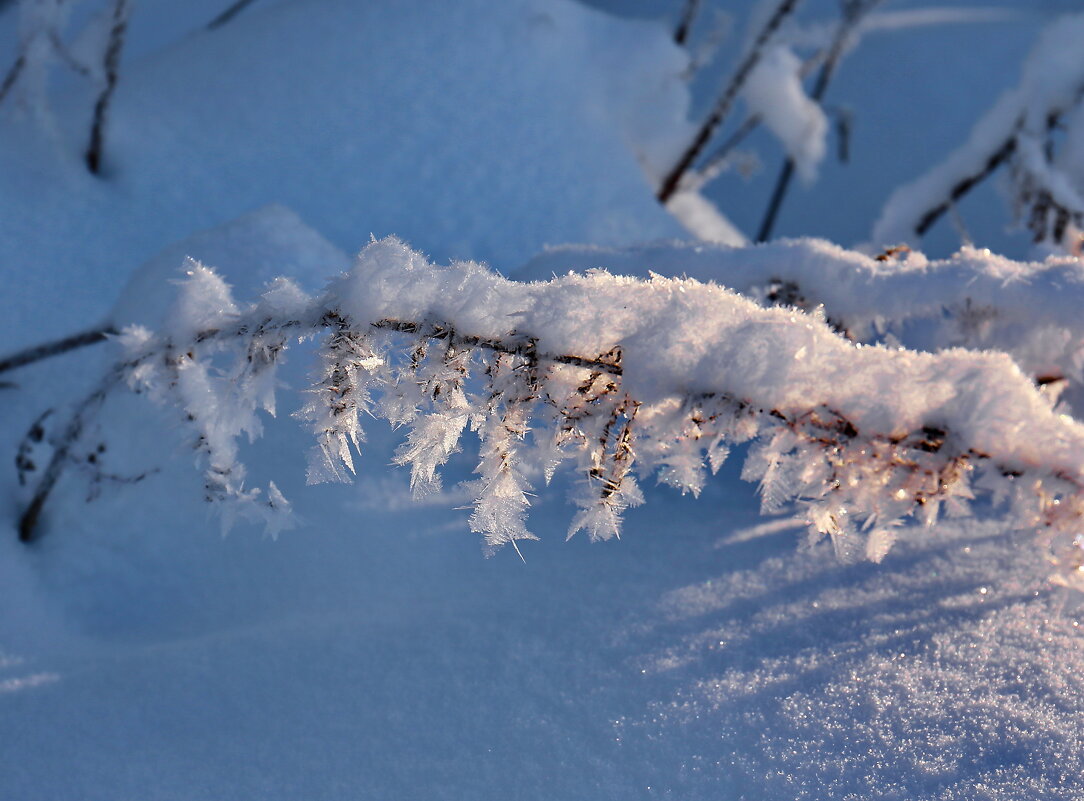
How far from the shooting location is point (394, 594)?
100 centimetres

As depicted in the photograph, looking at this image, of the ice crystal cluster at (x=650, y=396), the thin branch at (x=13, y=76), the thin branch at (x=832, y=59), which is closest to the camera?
the ice crystal cluster at (x=650, y=396)

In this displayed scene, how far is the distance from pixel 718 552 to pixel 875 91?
2.23 metres

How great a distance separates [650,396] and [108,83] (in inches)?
50.0

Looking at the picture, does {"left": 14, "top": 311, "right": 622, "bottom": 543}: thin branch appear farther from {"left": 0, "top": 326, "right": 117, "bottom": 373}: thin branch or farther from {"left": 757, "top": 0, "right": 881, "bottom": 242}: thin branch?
{"left": 757, "top": 0, "right": 881, "bottom": 242}: thin branch

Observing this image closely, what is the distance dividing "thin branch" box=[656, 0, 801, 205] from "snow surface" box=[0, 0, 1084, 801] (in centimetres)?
44

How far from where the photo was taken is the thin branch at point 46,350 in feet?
3.63

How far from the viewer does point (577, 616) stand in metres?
0.93

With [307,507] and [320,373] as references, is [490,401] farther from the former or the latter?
[307,507]

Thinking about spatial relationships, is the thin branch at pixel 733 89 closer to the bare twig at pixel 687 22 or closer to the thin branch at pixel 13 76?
the bare twig at pixel 687 22

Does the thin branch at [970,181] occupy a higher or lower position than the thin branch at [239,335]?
higher

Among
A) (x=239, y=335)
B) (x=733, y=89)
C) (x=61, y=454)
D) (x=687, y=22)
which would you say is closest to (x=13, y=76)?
(x=61, y=454)

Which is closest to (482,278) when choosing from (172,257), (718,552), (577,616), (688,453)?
(688,453)

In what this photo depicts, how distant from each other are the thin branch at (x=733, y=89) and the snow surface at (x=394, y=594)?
1.43 feet

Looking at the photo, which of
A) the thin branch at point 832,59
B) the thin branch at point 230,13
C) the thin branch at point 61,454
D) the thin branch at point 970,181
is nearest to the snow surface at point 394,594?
the thin branch at point 61,454
